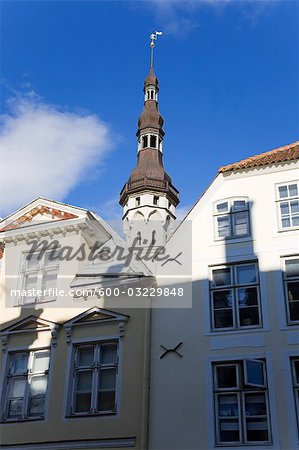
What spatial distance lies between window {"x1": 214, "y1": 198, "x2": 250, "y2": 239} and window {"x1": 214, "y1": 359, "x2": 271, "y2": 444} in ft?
11.5

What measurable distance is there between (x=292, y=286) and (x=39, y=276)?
711 cm

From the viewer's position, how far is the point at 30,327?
1520 centimetres

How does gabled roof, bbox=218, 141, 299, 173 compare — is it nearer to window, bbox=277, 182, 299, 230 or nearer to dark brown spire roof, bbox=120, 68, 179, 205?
window, bbox=277, 182, 299, 230

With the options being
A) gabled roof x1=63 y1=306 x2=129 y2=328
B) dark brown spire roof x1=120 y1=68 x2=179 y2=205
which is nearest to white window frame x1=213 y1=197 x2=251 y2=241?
gabled roof x1=63 y1=306 x2=129 y2=328

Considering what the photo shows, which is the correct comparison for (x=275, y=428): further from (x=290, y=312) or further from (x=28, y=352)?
(x=28, y=352)

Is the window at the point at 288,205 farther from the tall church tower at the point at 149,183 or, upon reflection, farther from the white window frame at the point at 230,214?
A: the tall church tower at the point at 149,183

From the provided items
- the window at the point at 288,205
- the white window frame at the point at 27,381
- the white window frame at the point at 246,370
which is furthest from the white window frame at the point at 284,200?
the white window frame at the point at 27,381

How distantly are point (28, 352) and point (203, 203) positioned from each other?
628 centimetres

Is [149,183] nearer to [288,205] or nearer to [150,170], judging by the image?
[150,170]

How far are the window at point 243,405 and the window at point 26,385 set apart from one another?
4529 millimetres

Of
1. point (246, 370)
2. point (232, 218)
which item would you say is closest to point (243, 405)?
point (246, 370)

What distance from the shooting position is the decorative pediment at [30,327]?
14844 mm

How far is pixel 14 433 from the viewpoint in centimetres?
1397

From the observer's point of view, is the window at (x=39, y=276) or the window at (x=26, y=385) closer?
the window at (x=26, y=385)
